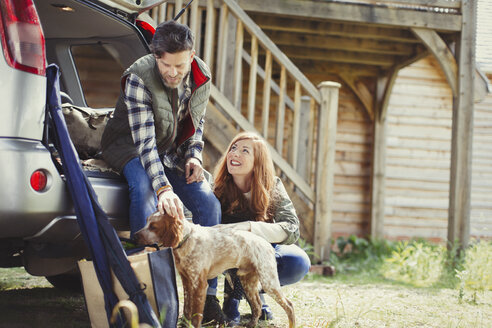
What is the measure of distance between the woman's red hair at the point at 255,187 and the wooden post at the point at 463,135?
14.3ft

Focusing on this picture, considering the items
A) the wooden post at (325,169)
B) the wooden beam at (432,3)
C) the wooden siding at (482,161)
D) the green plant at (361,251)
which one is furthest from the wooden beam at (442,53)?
the wooden siding at (482,161)

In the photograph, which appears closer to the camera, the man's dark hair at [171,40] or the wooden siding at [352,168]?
the man's dark hair at [171,40]

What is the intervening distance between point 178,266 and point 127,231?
42 cm

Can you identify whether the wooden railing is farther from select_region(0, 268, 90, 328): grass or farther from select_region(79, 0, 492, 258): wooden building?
select_region(0, 268, 90, 328): grass

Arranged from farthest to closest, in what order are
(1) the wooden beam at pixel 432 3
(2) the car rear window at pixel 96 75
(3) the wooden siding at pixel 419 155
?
1. (3) the wooden siding at pixel 419 155
2. (2) the car rear window at pixel 96 75
3. (1) the wooden beam at pixel 432 3

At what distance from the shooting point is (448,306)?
14.0 feet

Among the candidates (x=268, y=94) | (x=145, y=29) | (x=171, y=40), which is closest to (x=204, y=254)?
(x=171, y=40)

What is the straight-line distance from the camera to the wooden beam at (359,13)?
653 cm

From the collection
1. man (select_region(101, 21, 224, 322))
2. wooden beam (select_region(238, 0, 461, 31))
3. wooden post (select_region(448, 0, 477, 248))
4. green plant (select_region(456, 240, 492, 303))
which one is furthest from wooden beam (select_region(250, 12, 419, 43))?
man (select_region(101, 21, 224, 322))

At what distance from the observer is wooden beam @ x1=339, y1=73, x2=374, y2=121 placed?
9.23 metres

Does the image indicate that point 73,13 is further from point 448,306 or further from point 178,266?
point 448,306

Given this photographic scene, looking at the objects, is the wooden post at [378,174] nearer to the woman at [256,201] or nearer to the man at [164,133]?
the woman at [256,201]

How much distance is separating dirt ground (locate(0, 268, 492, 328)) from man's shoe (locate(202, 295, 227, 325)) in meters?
0.44

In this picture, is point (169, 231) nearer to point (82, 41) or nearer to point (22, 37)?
point (22, 37)
